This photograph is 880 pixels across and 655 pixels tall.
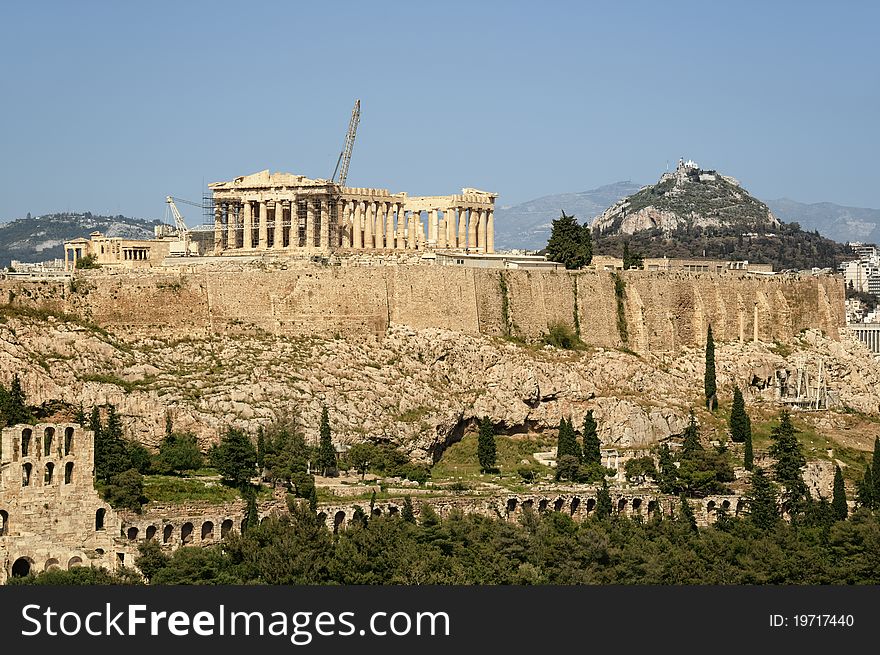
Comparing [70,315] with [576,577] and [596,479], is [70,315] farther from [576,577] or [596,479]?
[576,577]

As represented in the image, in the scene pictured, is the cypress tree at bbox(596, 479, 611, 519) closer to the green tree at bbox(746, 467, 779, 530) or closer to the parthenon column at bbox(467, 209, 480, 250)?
the green tree at bbox(746, 467, 779, 530)

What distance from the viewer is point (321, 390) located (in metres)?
95.4

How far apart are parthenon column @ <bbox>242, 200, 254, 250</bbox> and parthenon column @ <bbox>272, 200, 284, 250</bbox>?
1.20m

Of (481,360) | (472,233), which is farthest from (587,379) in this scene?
(472,233)

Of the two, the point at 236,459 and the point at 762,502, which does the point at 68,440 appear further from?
the point at 762,502

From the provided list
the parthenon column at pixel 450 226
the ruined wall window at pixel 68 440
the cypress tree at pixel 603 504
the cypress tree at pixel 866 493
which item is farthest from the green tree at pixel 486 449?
the parthenon column at pixel 450 226

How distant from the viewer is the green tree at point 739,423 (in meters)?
101

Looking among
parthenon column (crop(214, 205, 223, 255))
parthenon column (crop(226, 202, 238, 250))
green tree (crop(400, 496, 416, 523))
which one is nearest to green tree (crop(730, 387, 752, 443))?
green tree (crop(400, 496, 416, 523))

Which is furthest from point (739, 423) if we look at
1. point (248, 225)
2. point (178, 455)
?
point (178, 455)

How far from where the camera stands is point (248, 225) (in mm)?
113188

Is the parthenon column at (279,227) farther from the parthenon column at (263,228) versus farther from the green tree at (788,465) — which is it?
the green tree at (788,465)

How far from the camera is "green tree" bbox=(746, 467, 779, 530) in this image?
8838 cm

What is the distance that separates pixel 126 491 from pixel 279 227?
117 feet

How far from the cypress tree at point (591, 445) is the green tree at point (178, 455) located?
17.1 metres
